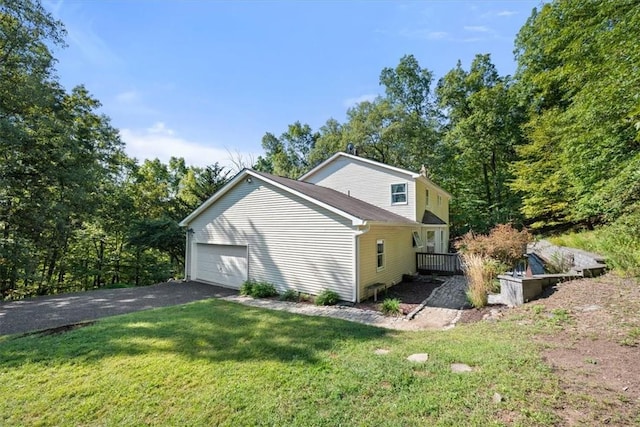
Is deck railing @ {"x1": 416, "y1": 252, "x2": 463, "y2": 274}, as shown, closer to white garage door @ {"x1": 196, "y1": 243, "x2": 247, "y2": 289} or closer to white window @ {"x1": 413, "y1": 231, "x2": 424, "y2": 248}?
white window @ {"x1": 413, "y1": 231, "x2": 424, "y2": 248}

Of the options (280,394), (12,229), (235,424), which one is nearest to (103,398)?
(235,424)

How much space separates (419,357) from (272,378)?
7.59ft

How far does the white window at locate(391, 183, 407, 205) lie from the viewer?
1476 cm

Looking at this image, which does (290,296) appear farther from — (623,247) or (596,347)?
(623,247)

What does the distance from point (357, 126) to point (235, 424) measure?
2509 cm

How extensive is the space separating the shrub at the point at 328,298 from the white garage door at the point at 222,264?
3.99 m

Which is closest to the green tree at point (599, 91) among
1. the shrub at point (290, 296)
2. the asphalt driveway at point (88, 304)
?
the shrub at point (290, 296)

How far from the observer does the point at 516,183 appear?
1980 centimetres

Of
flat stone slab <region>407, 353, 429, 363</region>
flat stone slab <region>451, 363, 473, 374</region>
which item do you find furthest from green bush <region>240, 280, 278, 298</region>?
flat stone slab <region>451, 363, 473, 374</region>

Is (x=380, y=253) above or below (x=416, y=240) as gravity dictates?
below

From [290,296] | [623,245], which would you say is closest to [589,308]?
[623,245]

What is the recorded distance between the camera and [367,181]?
623 inches

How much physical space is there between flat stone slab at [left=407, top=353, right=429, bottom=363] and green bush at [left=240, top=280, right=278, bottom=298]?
6.73 meters

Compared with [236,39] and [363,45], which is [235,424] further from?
[363,45]
